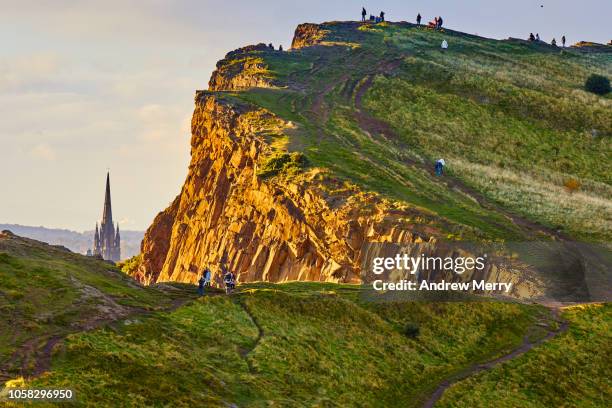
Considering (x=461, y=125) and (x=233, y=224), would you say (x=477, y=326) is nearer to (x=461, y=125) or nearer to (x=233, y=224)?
(x=233, y=224)

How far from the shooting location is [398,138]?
330 feet

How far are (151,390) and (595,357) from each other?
31894 mm

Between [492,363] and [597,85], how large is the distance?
88410mm

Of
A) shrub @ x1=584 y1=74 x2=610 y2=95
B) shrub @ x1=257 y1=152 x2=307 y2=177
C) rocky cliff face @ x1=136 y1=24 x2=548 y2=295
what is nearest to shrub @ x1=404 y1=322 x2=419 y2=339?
rocky cliff face @ x1=136 y1=24 x2=548 y2=295

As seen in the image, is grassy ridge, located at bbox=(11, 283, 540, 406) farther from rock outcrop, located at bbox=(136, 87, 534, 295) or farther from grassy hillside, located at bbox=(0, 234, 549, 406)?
rock outcrop, located at bbox=(136, 87, 534, 295)

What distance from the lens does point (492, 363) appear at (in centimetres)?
5256

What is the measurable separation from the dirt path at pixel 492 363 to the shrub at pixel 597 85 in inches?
3009

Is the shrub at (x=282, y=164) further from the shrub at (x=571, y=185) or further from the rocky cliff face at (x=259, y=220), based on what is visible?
the shrub at (x=571, y=185)

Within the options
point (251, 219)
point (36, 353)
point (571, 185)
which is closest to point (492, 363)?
point (36, 353)

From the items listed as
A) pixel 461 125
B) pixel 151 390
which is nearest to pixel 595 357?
pixel 151 390

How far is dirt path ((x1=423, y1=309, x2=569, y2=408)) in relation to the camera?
46828 millimetres

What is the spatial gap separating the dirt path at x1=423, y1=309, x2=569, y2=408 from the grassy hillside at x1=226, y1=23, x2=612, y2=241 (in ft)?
35.8

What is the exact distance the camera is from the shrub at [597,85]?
12975 centimetres

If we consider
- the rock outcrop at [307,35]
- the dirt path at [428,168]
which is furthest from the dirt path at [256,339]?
the rock outcrop at [307,35]
